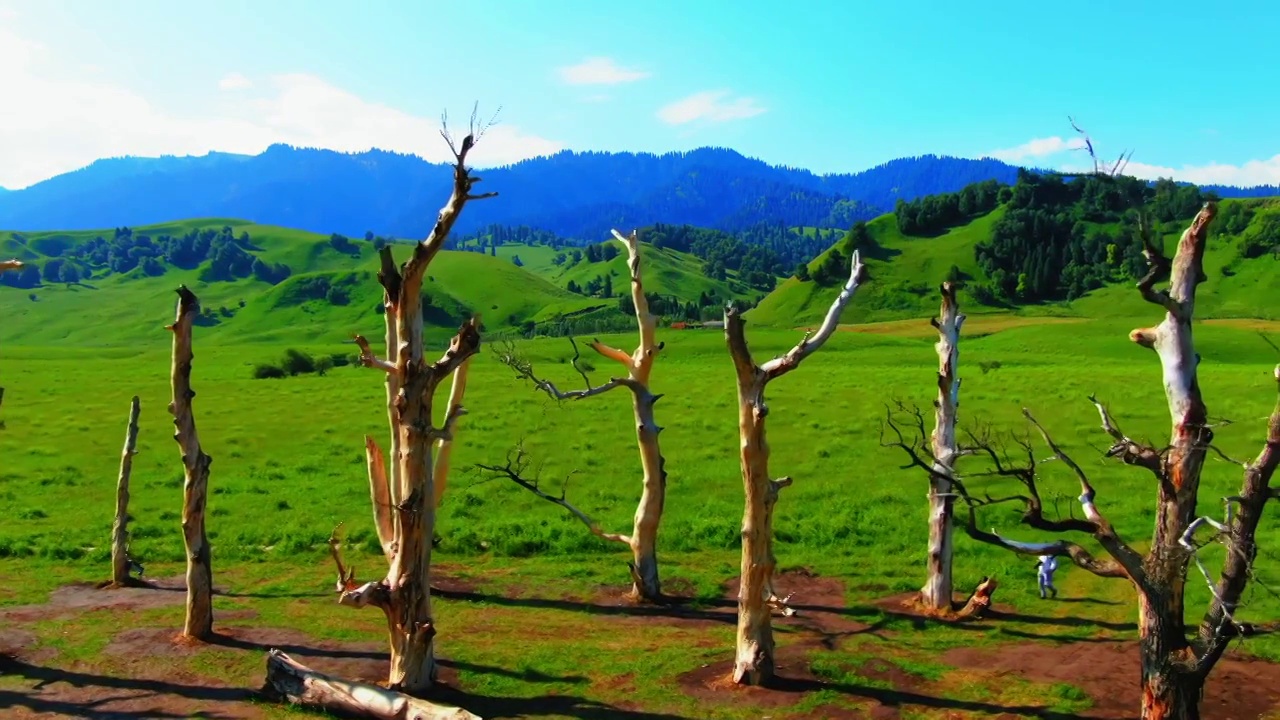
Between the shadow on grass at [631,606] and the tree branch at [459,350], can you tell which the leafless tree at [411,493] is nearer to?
the tree branch at [459,350]

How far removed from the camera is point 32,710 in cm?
1481

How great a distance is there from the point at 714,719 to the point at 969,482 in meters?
23.1

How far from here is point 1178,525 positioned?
11.5 m

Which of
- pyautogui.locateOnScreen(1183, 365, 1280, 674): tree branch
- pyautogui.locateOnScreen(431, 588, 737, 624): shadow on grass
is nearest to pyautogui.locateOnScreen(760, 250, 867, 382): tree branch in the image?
pyautogui.locateOnScreen(1183, 365, 1280, 674): tree branch

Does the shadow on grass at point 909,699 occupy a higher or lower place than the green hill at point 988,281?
lower

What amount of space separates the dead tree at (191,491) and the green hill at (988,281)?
13352cm

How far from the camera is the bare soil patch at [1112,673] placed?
1509cm

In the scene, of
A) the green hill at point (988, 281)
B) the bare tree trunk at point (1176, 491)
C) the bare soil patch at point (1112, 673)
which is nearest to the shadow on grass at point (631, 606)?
the bare soil patch at point (1112, 673)

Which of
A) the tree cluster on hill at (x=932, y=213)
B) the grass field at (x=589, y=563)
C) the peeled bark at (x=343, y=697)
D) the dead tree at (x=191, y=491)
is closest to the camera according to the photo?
the peeled bark at (x=343, y=697)

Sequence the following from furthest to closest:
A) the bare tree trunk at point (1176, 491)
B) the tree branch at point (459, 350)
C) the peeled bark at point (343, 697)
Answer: the tree branch at point (459, 350) → the peeled bark at point (343, 697) → the bare tree trunk at point (1176, 491)

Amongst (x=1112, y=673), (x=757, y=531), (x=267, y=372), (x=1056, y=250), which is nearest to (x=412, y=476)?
(x=757, y=531)

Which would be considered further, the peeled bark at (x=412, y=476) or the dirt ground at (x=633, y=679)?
the dirt ground at (x=633, y=679)

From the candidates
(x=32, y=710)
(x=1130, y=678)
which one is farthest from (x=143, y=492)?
(x=1130, y=678)

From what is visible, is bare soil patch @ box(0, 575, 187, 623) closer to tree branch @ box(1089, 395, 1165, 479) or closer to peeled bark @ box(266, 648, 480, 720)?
peeled bark @ box(266, 648, 480, 720)
